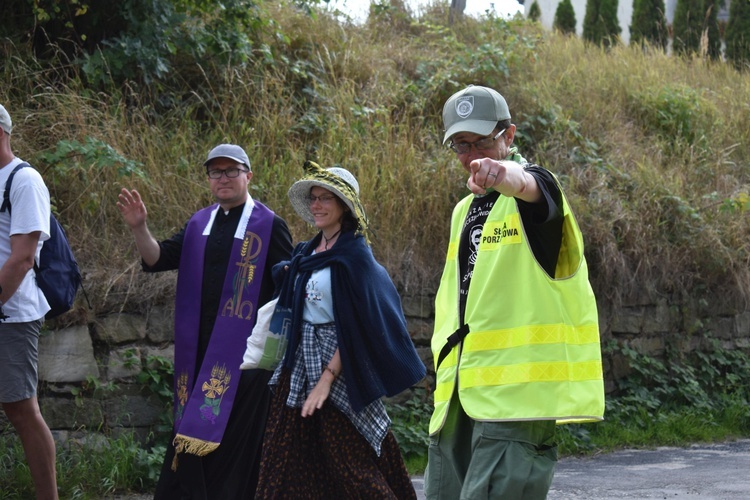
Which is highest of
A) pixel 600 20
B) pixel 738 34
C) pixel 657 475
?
pixel 600 20

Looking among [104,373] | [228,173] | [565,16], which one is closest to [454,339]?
[228,173]

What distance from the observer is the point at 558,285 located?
142 inches

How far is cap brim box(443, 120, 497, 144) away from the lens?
3721 mm

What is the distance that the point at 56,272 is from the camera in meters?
5.39

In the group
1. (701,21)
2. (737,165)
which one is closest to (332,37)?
(737,165)

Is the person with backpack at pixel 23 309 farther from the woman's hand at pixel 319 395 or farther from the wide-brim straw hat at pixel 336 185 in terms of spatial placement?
the woman's hand at pixel 319 395

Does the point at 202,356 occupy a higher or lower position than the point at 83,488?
higher

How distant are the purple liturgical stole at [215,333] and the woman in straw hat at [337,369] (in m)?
0.59

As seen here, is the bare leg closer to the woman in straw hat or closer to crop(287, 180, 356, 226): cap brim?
the woman in straw hat

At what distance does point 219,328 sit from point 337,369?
3.34 feet

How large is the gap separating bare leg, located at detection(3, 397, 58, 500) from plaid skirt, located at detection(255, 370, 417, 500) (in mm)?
1242

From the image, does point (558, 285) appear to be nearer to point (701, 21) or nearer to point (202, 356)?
point (202, 356)

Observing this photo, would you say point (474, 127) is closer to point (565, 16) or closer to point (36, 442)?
point (36, 442)

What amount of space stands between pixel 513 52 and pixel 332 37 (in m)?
2.18
